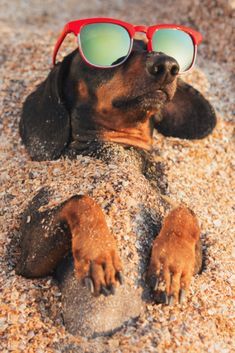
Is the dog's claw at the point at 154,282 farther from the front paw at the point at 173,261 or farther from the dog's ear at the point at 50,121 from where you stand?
the dog's ear at the point at 50,121

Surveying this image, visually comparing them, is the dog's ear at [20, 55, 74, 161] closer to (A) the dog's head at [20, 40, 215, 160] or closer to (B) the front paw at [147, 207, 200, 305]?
(A) the dog's head at [20, 40, 215, 160]

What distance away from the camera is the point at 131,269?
8.92 ft

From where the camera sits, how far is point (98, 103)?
3207mm

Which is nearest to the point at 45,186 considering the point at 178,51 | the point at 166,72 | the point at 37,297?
the point at 37,297

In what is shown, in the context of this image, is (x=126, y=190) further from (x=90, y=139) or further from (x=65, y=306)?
(x=65, y=306)

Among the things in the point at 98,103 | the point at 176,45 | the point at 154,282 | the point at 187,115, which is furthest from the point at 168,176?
the point at 154,282

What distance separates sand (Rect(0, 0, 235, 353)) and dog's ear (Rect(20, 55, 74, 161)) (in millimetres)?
108

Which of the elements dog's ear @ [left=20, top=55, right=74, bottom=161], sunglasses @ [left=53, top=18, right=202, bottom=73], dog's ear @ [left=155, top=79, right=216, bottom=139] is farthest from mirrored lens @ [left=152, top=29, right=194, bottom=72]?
dog's ear @ [left=20, top=55, right=74, bottom=161]

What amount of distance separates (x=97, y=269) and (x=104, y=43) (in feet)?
4.22

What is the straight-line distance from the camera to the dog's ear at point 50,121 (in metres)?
3.31

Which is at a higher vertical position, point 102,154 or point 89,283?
point 102,154

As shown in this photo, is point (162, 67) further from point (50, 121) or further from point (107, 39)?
point (50, 121)

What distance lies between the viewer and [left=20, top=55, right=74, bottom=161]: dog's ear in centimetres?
331

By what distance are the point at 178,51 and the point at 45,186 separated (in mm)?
1075
